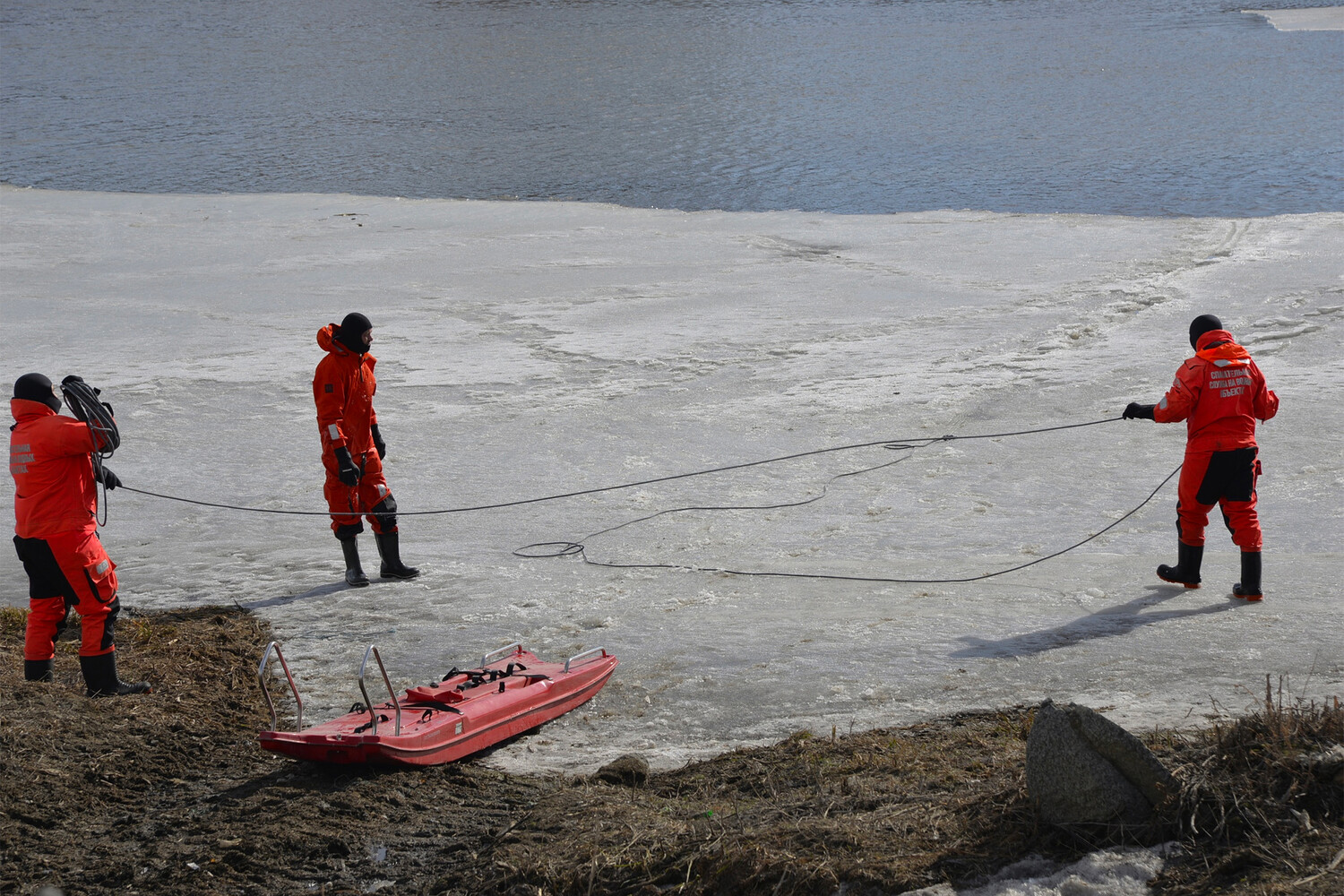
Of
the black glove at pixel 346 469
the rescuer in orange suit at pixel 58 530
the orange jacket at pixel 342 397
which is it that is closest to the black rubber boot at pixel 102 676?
the rescuer in orange suit at pixel 58 530

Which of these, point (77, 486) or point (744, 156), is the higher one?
point (744, 156)

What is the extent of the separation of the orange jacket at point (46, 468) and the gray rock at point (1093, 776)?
419cm

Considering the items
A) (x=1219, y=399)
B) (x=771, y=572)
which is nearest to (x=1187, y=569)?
(x=1219, y=399)

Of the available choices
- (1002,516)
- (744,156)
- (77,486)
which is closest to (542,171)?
(744,156)

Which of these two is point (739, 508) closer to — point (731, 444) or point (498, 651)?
point (731, 444)

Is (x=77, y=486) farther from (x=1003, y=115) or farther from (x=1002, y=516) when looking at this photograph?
(x=1003, y=115)

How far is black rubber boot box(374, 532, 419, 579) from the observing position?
6.83 metres

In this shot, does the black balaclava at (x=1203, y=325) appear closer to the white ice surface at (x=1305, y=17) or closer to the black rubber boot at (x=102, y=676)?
the black rubber boot at (x=102, y=676)

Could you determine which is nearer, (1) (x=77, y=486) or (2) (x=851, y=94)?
(1) (x=77, y=486)

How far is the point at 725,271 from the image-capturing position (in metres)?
14.0

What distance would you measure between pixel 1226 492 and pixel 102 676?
5613 mm

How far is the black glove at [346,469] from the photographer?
6504mm

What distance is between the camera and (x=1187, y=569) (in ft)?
21.0

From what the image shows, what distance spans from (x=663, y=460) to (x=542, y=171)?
48.6 ft
